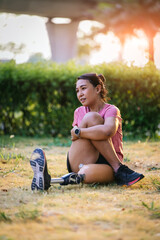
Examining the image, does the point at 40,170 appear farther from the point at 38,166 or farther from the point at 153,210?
the point at 153,210

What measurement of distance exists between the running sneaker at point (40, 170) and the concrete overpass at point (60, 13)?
18.9 m

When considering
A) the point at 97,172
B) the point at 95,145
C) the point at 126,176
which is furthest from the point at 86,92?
the point at 126,176

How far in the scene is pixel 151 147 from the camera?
674cm

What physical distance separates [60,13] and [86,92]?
20022 millimetres

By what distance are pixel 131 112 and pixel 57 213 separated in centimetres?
561

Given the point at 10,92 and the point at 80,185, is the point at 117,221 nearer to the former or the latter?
the point at 80,185

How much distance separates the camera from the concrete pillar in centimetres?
2302

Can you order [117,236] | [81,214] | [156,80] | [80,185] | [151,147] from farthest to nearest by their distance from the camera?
[156,80]
[151,147]
[80,185]
[81,214]
[117,236]

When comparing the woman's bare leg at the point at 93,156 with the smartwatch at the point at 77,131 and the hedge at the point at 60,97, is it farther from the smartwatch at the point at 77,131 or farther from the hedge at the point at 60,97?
the hedge at the point at 60,97

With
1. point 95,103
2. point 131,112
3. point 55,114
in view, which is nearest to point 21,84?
point 55,114

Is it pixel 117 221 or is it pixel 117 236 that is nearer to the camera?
pixel 117 236

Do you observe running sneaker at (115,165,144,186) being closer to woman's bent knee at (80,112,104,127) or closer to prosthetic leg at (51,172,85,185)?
prosthetic leg at (51,172,85,185)

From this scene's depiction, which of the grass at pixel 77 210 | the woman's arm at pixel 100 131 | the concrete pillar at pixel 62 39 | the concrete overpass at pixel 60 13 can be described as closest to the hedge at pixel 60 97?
the grass at pixel 77 210

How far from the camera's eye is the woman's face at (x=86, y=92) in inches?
143
